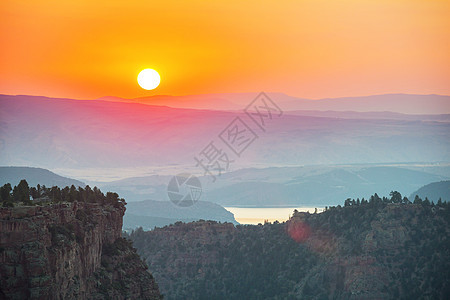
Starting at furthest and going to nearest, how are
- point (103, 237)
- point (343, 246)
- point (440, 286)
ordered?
point (343, 246) → point (440, 286) → point (103, 237)

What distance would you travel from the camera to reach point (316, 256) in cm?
15038

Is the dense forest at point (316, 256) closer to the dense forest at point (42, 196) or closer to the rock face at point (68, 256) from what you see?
the dense forest at point (42, 196)

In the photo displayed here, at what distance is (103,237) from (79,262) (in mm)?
14699

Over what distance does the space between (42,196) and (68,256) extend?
15.4 meters

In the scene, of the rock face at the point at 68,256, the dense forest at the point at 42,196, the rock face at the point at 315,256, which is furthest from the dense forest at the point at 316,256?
the rock face at the point at 68,256

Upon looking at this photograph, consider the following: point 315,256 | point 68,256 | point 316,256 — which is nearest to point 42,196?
point 68,256

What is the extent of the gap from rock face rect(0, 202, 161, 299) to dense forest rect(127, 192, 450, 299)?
4961 cm

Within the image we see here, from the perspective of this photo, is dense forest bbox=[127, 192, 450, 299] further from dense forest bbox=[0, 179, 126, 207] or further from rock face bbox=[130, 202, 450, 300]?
dense forest bbox=[0, 179, 126, 207]

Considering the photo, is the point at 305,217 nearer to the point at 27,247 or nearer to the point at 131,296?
the point at 131,296

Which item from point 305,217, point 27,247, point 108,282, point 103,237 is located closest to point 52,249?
point 27,247

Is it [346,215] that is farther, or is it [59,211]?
[346,215]

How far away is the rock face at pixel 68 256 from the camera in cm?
6197

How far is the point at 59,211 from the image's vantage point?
73562 millimetres

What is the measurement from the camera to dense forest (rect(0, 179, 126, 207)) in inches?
2911
